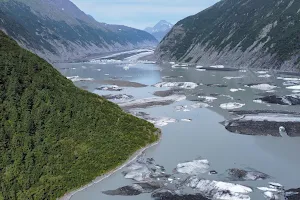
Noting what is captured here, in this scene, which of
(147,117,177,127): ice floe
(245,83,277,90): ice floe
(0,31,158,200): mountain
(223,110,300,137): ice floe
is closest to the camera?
(0,31,158,200): mountain

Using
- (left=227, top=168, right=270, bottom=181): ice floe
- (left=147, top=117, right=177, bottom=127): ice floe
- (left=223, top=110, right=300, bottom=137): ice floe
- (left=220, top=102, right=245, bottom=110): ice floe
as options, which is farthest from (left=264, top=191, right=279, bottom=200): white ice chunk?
(left=220, top=102, right=245, bottom=110): ice floe

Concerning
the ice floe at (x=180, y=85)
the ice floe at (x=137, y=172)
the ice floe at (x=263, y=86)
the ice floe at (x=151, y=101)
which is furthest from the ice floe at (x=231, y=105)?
the ice floe at (x=137, y=172)

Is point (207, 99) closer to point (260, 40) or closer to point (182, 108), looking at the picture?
point (182, 108)

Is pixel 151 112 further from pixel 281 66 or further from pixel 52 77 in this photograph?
pixel 281 66

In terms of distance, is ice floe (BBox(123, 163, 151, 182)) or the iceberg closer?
ice floe (BBox(123, 163, 151, 182))

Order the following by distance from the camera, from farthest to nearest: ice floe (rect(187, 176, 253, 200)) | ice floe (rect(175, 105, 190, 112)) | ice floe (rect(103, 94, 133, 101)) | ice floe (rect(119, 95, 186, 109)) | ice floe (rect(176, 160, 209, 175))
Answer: ice floe (rect(103, 94, 133, 101)), ice floe (rect(119, 95, 186, 109)), ice floe (rect(175, 105, 190, 112)), ice floe (rect(176, 160, 209, 175)), ice floe (rect(187, 176, 253, 200))

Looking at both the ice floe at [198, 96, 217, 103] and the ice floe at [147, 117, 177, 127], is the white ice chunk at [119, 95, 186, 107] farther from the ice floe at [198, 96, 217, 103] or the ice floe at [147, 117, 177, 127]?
the ice floe at [147, 117, 177, 127]

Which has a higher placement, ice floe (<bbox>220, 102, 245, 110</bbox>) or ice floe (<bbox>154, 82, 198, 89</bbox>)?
ice floe (<bbox>154, 82, 198, 89</bbox>)
